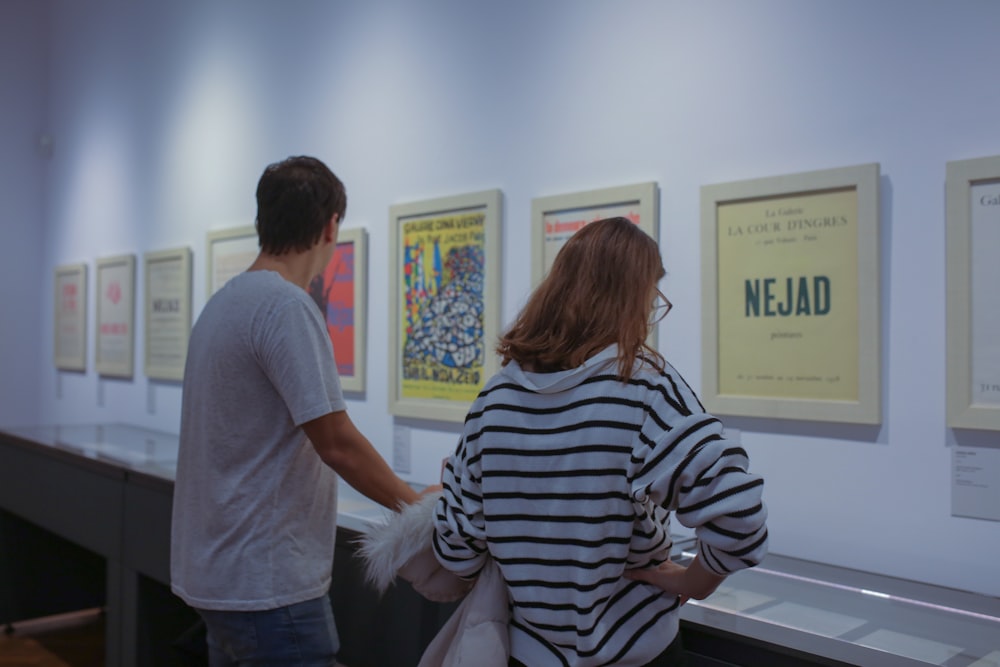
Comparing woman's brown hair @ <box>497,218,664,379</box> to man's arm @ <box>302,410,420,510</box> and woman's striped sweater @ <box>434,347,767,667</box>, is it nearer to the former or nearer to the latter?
woman's striped sweater @ <box>434,347,767,667</box>

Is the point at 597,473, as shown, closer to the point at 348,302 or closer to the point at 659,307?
the point at 659,307

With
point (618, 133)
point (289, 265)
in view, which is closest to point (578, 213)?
point (618, 133)

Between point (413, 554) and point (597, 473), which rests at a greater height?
point (597, 473)

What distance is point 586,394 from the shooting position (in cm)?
123

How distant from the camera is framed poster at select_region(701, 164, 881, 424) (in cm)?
185

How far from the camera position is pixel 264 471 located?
1723mm

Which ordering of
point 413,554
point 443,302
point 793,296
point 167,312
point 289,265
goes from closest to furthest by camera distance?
point 413,554
point 289,265
point 793,296
point 443,302
point 167,312

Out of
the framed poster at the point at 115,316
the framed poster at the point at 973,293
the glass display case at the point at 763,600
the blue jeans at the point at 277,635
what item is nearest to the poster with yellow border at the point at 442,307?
the glass display case at the point at 763,600

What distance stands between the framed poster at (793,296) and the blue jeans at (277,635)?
1.01 meters

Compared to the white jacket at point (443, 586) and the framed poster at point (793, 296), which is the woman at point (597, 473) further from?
the framed poster at point (793, 296)

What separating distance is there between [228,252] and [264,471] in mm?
2212

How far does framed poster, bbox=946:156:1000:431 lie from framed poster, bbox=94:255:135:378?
12.6 ft

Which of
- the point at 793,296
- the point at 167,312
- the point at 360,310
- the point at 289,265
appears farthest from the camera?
the point at 167,312

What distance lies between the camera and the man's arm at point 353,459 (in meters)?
1.70
